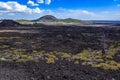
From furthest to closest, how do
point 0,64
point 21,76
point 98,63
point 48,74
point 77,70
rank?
1. point 98,63
2. point 0,64
3. point 77,70
4. point 48,74
5. point 21,76

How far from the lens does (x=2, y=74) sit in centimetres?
2308

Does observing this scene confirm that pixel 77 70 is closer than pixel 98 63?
Yes

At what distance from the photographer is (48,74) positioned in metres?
24.2

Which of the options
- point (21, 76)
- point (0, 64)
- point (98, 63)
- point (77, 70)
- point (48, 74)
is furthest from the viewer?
point (98, 63)

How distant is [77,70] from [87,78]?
12.1ft

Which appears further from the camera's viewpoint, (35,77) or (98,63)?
(98,63)

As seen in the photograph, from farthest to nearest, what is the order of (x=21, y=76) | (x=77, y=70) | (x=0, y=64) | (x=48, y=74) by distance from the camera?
(x=0, y=64)
(x=77, y=70)
(x=48, y=74)
(x=21, y=76)

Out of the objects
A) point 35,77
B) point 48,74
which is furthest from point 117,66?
point 35,77

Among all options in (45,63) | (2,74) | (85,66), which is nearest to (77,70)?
(85,66)

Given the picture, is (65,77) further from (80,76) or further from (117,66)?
(117,66)

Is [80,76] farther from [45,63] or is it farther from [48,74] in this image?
[45,63]

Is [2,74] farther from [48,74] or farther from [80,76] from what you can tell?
[80,76]

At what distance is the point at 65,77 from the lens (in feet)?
75.5

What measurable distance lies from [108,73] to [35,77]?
762cm
